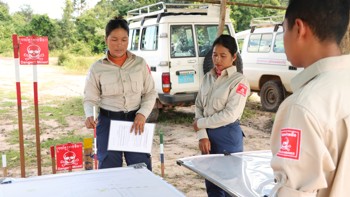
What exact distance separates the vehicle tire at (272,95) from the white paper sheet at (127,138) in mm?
5249

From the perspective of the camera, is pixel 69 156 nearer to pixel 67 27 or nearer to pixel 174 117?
pixel 174 117

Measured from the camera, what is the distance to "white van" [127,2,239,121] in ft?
18.8

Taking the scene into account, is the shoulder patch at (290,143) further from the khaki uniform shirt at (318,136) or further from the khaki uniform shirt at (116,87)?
the khaki uniform shirt at (116,87)

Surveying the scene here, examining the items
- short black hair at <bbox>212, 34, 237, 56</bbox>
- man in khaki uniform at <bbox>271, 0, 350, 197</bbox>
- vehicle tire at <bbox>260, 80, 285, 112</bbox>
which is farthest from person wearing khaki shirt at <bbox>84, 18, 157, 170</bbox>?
vehicle tire at <bbox>260, 80, 285, 112</bbox>

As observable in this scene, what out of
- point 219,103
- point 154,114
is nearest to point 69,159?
point 219,103

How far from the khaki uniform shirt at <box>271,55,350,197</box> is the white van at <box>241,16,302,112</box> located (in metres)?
6.22

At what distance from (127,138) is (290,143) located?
1.63 metres

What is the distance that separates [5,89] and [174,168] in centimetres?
848

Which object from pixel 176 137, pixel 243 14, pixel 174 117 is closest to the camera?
pixel 176 137

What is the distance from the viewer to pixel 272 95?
24.6ft

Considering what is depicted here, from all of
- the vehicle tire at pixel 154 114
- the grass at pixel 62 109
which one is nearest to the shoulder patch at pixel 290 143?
the vehicle tire at pixel 154 114

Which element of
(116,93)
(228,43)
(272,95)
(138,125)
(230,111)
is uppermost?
(228,43)

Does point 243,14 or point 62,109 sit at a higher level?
point 243,14

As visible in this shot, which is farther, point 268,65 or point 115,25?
point 268,65
